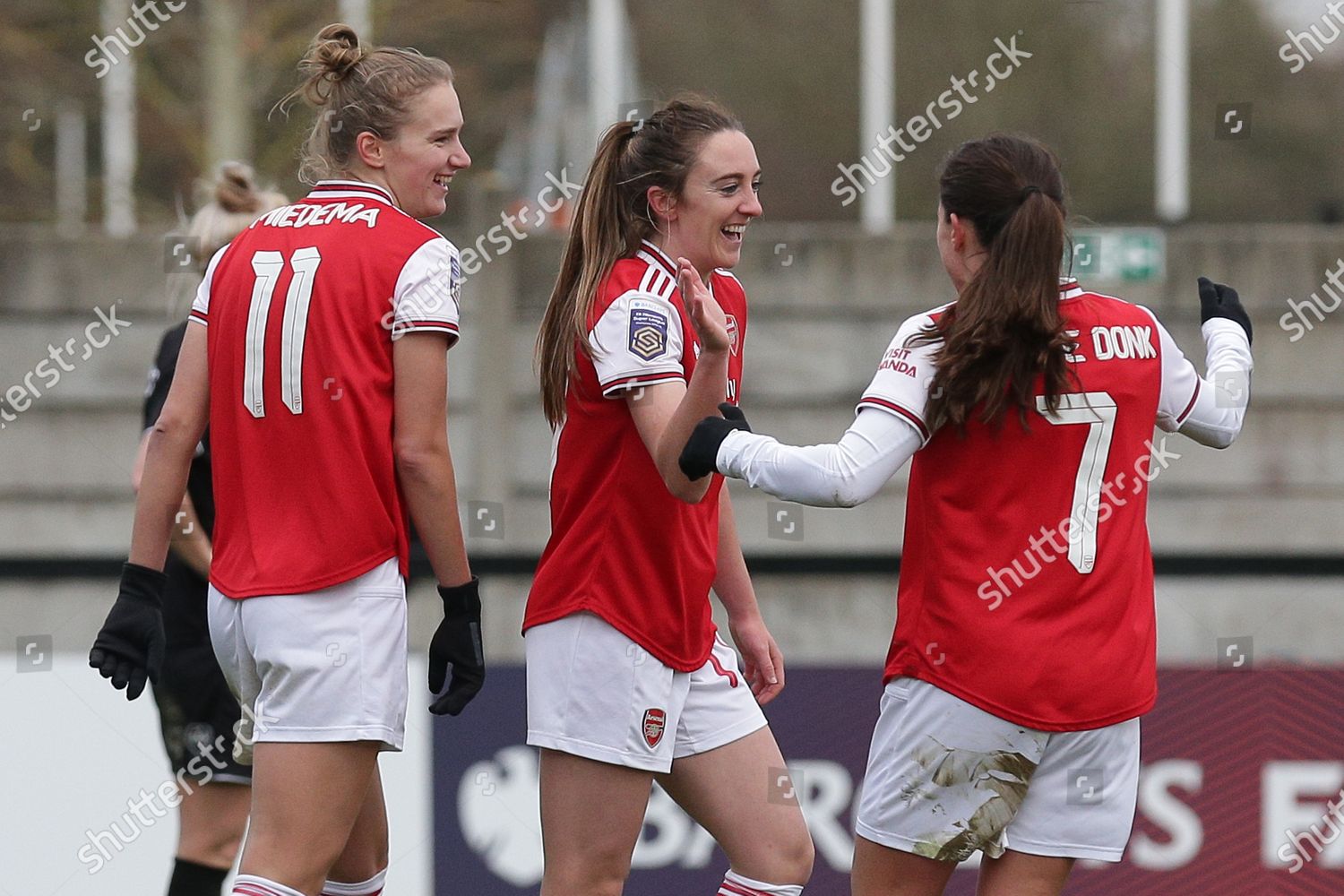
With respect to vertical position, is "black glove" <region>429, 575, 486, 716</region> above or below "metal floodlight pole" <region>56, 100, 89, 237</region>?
below

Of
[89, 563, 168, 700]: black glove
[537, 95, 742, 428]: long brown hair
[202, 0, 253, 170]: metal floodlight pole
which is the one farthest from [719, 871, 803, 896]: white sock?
[202, 0, 253, 170]: metal floodlight pole

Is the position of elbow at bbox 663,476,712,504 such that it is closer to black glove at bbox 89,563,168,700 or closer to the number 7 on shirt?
the number 7 on shirt

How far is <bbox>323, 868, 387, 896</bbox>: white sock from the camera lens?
10.7ft

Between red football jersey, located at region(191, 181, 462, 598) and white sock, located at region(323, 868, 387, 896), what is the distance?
675 millimetres

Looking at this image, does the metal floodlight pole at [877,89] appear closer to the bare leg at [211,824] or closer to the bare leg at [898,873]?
the bare leg at [211,824]

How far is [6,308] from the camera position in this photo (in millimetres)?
7965

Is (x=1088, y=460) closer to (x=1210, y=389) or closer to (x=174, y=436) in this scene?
(x=1210, y=389)

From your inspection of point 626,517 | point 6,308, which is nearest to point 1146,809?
point 626,517

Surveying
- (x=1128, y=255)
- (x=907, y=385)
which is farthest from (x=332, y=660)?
(x=1128, y=255)

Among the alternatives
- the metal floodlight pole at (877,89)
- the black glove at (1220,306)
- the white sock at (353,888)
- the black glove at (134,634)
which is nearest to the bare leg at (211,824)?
the white sock at (353,888)

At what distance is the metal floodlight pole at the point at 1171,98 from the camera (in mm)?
8938

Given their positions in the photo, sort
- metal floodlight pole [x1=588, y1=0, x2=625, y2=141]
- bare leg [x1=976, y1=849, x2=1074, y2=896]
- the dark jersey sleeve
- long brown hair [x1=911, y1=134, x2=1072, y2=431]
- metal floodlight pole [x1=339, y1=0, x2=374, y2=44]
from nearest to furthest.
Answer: long brown hair [x1=911, y1=134, x2=1072, y2=431] → bare leg [x1=976, y1=849, x2=1074, y2=896] → the dark jersey sleeve → metal floodlight pole [x1=588, y1=0, x2=625, y2=141] → metal floodlight pole [x1=339, y1=0, x2=374, y2=44]

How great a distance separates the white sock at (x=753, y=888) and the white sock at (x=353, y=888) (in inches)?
27.8

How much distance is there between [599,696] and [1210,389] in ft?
4.11
